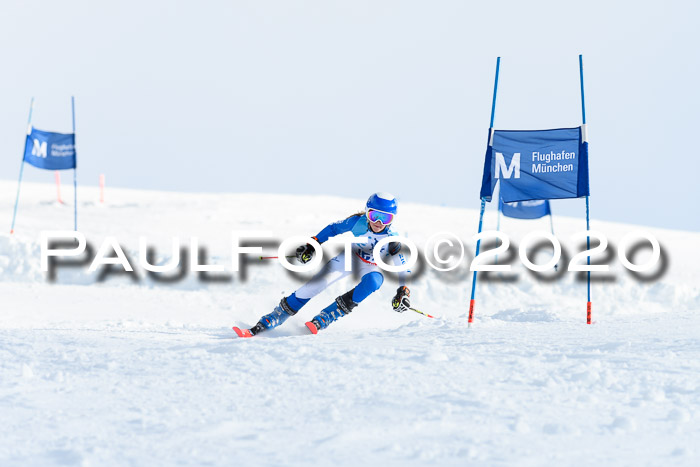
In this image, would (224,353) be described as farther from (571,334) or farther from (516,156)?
(516,156)

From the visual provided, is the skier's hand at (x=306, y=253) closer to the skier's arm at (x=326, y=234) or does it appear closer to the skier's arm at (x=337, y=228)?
the skier's arm at (x=326, y=234)

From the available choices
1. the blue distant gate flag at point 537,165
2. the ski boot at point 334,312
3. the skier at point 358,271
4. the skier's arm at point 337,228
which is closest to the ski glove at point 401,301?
the skier at point 358,271

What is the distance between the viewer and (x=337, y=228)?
756cm

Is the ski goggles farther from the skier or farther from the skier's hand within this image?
the skier's hand

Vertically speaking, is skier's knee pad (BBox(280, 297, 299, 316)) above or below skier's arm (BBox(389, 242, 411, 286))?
below

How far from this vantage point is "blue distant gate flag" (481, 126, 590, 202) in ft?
24.6

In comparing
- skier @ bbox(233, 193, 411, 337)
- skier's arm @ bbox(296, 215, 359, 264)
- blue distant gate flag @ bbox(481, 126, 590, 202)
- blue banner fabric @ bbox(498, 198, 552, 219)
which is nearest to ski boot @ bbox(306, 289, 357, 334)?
skier @ bbox(233, 193, 411, 337)

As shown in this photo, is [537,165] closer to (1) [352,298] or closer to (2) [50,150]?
(1) [352,298]

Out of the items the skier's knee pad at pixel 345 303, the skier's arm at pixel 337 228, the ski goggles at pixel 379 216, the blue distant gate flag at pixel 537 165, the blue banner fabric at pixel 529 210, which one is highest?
the blue distant gate flag at pixel 537 165

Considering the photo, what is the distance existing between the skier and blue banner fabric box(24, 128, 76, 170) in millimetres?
10045

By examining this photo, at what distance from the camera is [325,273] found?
740 centimetres

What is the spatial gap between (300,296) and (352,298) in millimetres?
564

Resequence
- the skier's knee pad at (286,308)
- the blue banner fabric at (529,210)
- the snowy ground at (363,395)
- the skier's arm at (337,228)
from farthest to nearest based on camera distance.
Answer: the blue banner fabric at (529,210)
the skier's arm at (337,228)
the skier's knee pad at (286,308)
the snowy ground at (363,395)

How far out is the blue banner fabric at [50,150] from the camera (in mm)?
15742
